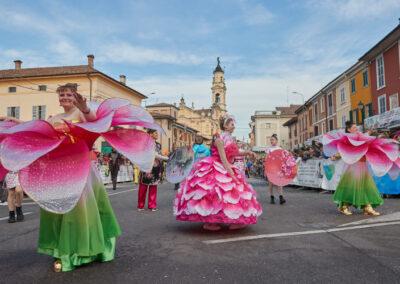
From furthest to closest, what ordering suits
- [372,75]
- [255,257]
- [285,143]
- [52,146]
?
[285,143], [372,75], [255,257], [52,146]

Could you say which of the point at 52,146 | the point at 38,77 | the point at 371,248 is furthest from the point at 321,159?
the point at 38,77

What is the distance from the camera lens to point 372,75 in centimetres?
2752

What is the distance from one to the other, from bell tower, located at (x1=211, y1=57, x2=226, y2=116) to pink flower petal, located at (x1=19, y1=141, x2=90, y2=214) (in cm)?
11970

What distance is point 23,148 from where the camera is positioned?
109 inches

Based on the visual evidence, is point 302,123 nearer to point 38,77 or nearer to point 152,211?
point 38,77

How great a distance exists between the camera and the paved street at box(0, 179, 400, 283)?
9.98 ft

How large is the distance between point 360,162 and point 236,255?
4282 millimetres

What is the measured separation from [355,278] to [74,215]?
262cm

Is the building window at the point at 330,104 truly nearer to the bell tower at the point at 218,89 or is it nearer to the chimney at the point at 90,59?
the chimney at the point at 90,59

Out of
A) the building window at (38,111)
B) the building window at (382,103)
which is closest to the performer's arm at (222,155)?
the building window at (382,103)

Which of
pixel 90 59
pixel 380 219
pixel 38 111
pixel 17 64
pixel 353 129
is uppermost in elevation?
pixel 90 59

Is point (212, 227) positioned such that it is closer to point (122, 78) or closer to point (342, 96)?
point (342, 96)

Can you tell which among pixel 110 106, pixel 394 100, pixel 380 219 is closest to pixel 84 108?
pixel 110 106

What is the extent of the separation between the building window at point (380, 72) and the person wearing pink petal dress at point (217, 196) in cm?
2484
